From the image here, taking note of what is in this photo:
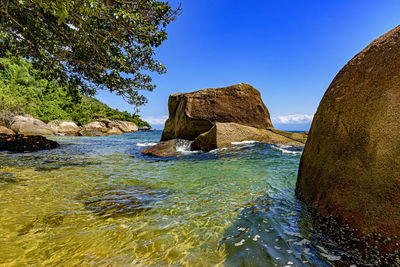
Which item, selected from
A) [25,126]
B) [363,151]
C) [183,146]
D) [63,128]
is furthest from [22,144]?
[63,128]

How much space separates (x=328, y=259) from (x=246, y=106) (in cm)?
1107

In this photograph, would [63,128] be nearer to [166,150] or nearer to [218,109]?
[166,150]

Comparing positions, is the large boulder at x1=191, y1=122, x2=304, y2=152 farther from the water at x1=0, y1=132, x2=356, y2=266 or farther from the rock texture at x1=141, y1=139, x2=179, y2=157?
the water at x1=0, y1=132, x2=356, y2=266

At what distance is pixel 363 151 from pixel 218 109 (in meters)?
10.2

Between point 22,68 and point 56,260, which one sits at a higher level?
point 22,68

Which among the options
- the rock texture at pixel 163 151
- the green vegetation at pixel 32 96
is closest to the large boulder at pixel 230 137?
the rock texture at pixel 163 151

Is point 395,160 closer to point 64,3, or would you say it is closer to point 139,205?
point 139,205

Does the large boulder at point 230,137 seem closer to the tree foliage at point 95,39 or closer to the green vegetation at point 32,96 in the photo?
the tree foliage at point 95,39

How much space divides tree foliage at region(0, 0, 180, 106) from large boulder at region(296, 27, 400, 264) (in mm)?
5105

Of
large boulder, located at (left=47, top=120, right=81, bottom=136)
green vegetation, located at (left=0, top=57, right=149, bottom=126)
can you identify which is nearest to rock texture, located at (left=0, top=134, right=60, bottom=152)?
green vegetation, located at (left=0, top=57, right=149, bottom=126)

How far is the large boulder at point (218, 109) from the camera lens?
12.0m

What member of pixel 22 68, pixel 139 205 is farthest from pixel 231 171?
pixel 22 68

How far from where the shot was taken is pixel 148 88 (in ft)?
27.1

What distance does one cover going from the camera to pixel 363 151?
204 centimetres
